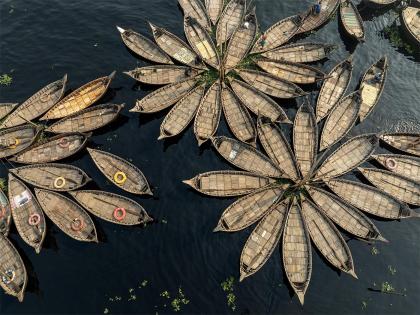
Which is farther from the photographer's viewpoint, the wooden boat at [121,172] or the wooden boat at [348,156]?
the wooden boat at [348,156]

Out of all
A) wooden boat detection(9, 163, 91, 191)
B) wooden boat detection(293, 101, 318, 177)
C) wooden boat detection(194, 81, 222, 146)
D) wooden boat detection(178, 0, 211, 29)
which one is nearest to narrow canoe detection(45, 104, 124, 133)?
wooden boat detection(9, 163, 91, 191)

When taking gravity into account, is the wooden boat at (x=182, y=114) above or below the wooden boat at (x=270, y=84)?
below

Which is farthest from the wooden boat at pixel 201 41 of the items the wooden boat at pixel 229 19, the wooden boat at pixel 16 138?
the wooden boat at pixel 16 138

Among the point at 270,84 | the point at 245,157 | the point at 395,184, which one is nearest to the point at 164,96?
the point at 245,157

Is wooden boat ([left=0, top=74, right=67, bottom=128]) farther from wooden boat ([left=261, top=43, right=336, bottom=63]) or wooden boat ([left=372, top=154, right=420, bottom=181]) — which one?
wooden boat ([left=372, top=154, right=420, bottom=181])

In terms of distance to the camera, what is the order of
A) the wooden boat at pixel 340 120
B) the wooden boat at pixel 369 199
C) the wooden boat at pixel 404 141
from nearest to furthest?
the wooden boat at pixel 369 199, the wooden boat at pixel 340 120, the wooden boat at pixel 404 141

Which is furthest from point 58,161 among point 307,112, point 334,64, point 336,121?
point 334,64

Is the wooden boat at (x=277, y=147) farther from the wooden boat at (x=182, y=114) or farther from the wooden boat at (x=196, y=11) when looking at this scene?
the wooden boat at (x=196, y=11)
